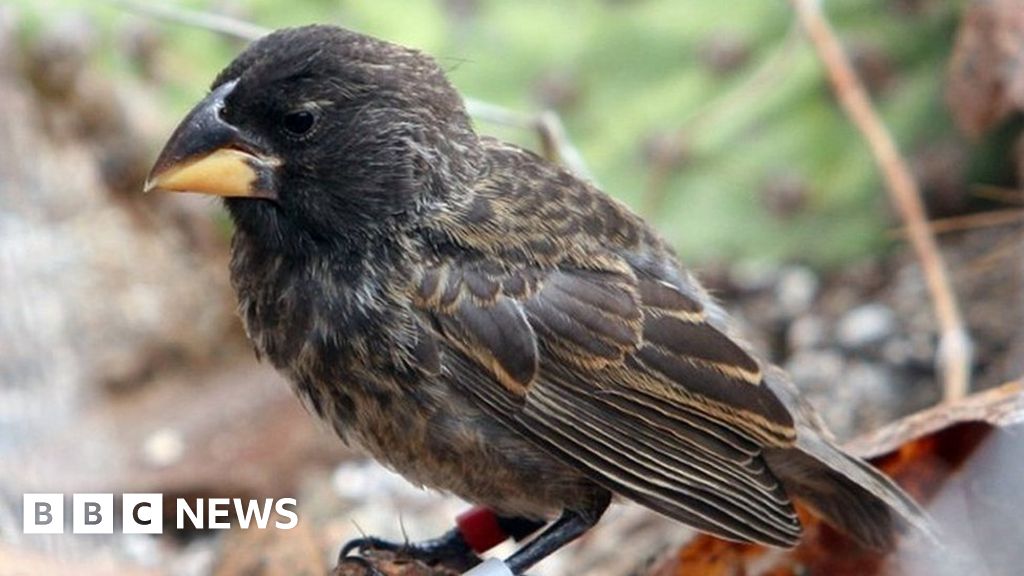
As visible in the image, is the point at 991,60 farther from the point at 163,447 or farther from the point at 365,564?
the point at 163,447

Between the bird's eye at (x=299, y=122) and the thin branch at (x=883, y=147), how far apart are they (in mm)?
1982

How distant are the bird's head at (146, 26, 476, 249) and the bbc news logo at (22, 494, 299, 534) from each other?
1.20 meters

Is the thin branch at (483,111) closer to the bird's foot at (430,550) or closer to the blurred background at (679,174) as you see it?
the blurred background at (679,174)

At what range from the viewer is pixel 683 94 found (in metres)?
5.54

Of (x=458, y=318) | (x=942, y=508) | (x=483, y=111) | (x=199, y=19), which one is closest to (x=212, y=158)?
(x=458, y=318)

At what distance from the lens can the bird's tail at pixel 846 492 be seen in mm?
3977

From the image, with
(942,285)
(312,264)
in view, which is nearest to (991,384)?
(942,285)

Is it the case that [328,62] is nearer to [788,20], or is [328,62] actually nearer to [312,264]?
[312,264]

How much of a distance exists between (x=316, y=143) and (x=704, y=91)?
6.23 feet

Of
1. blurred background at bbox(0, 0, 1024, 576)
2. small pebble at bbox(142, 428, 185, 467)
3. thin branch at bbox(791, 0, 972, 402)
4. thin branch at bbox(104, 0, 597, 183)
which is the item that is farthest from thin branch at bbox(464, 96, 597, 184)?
small pebble at bbox(142, 428, 185, 467)

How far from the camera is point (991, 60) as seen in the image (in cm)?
516

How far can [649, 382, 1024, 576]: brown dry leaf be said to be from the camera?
3979 mm

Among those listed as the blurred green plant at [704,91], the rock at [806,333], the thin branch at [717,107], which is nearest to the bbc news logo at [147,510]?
the blurred green plant at [704,91]

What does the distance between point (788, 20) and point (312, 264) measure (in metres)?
2.11
